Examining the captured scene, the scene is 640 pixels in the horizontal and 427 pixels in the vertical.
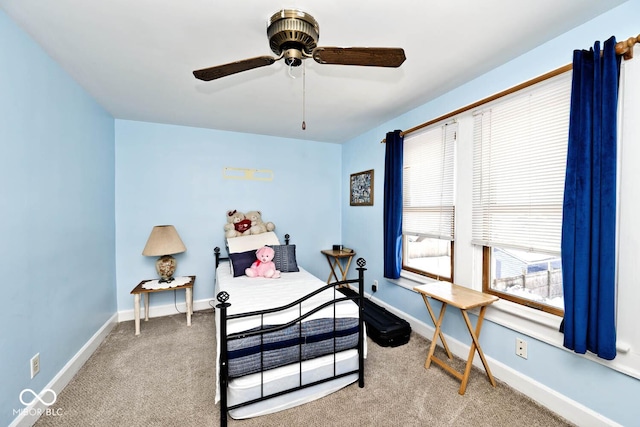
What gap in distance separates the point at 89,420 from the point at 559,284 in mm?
3280

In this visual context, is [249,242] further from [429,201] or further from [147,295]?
[429,201]

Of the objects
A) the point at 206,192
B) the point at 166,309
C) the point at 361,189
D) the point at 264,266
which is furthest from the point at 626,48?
the point at 166,309

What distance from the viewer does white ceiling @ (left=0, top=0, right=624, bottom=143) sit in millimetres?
1469

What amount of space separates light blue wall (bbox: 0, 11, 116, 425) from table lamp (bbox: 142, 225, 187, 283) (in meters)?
0.48

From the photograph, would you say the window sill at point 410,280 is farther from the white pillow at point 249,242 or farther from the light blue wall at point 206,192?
the white pillow at point 249,242

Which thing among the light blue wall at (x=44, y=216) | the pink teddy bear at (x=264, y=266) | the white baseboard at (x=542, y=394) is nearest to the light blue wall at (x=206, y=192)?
the light blue wall at (x=44, y=216)

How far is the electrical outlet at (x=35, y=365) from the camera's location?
170 centimetres

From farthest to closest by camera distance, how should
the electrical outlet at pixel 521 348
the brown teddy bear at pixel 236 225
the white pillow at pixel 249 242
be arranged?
the brown teddy bear at pixel 236 225 → the white pillow at pixel 249 242 → the electrical outlet at pixel 521 348

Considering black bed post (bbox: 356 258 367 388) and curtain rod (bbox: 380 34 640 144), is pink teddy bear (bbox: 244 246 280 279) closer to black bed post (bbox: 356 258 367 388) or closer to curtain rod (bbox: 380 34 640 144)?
black bed post (bbox: 356 258 367 388)

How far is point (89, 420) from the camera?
1706 mm

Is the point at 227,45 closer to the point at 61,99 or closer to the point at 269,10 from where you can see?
the point at 269,10

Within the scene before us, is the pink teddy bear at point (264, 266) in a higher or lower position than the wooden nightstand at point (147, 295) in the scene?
higher

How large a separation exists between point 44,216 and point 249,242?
1.98 meters

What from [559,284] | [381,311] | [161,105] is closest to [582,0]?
[559,284]
